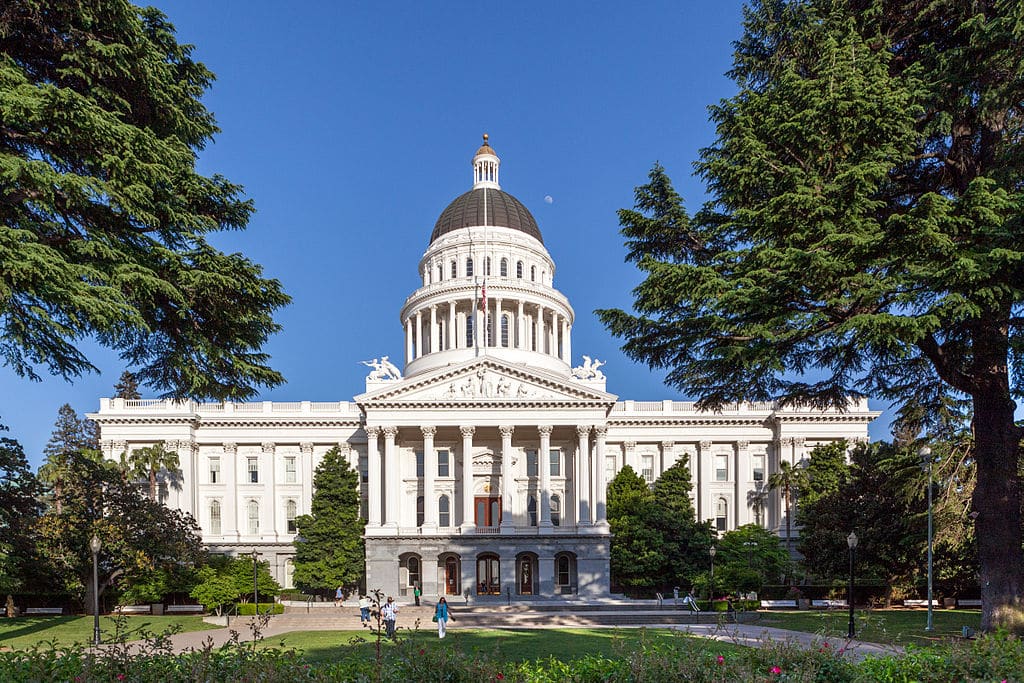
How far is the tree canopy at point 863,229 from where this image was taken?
49.2 feet

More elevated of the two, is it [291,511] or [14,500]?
[14,500]

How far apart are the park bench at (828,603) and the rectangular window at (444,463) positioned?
26.3 m

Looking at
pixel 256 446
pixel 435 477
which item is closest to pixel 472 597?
pixel 435 477

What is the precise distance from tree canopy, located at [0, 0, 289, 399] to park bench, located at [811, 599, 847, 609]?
41.2m

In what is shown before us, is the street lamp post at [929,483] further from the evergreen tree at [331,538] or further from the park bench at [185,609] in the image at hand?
the park bench at [185,609]

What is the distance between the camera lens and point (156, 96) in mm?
14727

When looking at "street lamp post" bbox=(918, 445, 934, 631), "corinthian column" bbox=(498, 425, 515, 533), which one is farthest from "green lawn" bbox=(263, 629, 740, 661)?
"corinthian column" bbox=(498, 425, 515, 533)

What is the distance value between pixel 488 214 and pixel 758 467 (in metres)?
33.6

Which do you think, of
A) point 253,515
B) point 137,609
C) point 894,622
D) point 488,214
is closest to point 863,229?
point 894,622

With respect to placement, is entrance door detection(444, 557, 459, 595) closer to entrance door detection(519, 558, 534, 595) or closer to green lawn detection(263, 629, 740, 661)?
entrance door detection(519, 558, 534, 595)

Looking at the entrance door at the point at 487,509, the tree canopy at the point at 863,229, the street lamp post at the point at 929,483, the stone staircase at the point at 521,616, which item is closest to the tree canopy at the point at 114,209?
the tree canopy at the point at 863,229

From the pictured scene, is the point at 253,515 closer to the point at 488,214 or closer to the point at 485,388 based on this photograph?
the point at 485,388

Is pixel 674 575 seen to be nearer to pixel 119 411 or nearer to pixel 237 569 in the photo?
pixel 237 569

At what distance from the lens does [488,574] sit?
184 ft
